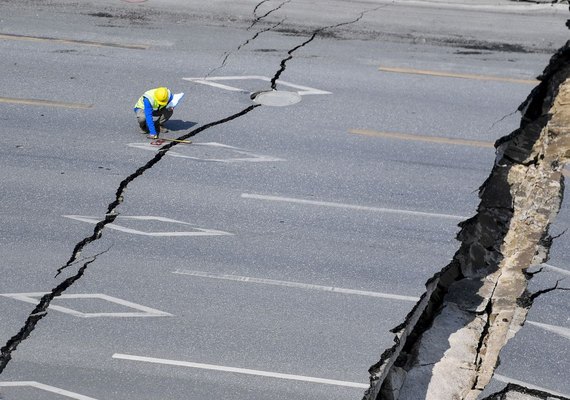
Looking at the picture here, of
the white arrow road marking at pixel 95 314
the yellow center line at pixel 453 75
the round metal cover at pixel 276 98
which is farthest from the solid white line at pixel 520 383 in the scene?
the yellow center line at pixel 453 75

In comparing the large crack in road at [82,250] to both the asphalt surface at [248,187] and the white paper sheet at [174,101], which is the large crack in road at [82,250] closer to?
the asphalt surface at [248,187]

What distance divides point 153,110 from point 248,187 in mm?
2351

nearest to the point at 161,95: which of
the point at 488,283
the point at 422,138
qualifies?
the point at 422,138

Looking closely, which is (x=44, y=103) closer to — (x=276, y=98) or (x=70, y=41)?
(x=70, y=41)

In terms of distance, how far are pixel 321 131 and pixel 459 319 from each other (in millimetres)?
5042

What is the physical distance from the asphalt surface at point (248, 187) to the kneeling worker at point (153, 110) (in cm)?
31

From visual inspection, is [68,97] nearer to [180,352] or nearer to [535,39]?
[180,352]

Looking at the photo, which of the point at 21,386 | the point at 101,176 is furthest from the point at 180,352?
the point at 101,176

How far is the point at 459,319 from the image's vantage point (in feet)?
37.0

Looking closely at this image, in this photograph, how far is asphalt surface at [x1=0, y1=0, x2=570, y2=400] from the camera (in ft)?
34.0

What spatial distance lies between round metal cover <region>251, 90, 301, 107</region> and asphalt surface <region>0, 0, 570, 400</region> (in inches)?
10.4

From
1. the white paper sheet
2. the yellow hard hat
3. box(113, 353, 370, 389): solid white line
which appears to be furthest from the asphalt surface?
the yellow hard hat

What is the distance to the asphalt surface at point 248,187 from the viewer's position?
34.0 feet

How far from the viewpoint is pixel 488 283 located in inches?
465
